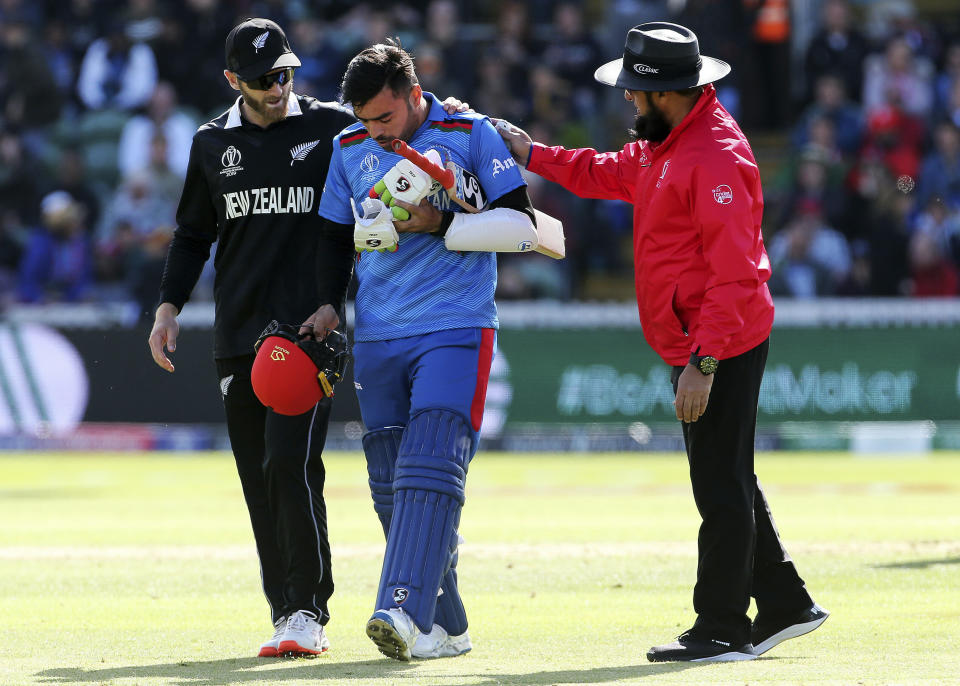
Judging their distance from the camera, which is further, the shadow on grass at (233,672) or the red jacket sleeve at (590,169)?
the red jacket sleeve at (590,169)

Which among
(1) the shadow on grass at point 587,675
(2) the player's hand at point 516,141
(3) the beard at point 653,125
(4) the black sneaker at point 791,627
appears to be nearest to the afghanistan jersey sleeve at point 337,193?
(2) the player's hand at point 516,141

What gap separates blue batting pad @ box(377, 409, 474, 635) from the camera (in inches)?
241

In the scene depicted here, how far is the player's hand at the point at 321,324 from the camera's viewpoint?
6.71 metres

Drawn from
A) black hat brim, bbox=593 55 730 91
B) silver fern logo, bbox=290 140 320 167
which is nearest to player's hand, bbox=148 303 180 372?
silver fern logo, bbox=290 140 320 167

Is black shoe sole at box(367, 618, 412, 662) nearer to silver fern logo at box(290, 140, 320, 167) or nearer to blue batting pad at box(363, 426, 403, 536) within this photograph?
blue batting pad at box(363, 426, 403, 536)

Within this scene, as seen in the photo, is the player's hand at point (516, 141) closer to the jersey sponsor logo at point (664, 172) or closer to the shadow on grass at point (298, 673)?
the jersey sponsor logo at point (664, 172)

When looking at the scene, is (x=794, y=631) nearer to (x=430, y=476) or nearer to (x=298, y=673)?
(x=430, y=476)

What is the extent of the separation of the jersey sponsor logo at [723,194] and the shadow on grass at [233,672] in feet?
7.18

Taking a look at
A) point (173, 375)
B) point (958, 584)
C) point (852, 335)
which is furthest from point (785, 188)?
point (958, 584)

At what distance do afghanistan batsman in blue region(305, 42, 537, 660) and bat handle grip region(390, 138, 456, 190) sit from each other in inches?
1.4

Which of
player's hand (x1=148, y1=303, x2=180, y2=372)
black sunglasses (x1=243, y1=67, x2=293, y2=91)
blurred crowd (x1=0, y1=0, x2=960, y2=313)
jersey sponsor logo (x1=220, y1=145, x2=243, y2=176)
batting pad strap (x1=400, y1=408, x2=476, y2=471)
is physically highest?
blurred crowd (x1=0, y1=0, x2=960, y2=313)

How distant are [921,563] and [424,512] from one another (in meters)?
4.49

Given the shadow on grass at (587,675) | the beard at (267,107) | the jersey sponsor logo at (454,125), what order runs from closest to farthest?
the shadow on grass at (587,675), the jersey sponsor logo at (454,125), the beard at (267,107)

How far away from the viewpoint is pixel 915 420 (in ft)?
64.6
